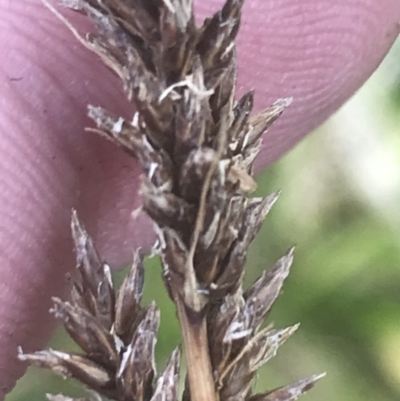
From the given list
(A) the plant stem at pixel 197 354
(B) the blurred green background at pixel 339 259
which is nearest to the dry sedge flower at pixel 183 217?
(A) the plant stem at pixel 197 354

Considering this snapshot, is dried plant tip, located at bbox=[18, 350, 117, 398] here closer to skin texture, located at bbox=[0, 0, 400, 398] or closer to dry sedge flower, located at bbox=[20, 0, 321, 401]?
dry sedge flower, located at bbox=[20, 0, 321, 401]

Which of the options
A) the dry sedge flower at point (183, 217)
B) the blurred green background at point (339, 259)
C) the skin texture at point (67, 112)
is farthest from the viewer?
the blurred green background at point (339, 259)

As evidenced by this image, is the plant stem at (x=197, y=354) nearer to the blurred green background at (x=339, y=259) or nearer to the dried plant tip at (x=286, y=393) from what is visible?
the dried plant tip at (x=286, y=393)

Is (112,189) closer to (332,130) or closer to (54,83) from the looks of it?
(54,83)

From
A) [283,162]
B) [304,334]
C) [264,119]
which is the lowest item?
[304,334]

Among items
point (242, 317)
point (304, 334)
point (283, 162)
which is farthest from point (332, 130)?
point (242, 317)

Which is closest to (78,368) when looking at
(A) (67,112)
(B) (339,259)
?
(A) (67,112)

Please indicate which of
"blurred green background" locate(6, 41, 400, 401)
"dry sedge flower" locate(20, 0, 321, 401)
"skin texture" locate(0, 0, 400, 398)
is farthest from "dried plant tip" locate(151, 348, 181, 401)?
"blurred green background" locate(6, 41, 400, 401)
